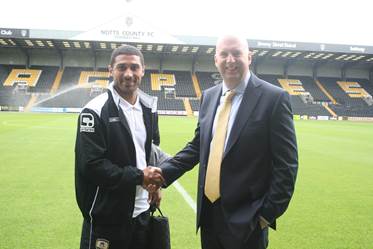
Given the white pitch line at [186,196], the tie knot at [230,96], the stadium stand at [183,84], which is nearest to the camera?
the tie knot at [230,96]

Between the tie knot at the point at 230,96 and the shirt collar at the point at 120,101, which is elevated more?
the tie knot at the point at 230,96

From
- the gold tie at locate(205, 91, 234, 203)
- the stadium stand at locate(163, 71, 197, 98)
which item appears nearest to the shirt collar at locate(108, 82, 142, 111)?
the gold tie at locate(205, 91, 234, 203)

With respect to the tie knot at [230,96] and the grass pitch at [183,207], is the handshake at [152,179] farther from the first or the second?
the grass pitch at [183,207]

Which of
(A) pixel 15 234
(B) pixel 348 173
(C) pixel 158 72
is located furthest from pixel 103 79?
(A) pixel 15 234

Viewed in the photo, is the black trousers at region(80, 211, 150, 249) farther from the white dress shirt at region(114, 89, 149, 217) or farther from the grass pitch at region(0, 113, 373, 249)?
the grass pitch at region(0, 113, 373, 249)

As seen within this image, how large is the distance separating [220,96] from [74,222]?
307cm

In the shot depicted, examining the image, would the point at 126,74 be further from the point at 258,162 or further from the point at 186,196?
the point at 186,196

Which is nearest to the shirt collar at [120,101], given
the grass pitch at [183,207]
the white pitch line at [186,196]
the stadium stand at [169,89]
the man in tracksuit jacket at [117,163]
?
the man in tracksuit jacket at [117,163]

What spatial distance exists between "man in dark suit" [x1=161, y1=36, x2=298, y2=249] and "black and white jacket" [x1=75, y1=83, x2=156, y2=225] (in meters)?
0.56

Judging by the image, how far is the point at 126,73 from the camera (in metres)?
2.73

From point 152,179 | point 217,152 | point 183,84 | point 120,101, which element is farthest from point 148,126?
point 183,84

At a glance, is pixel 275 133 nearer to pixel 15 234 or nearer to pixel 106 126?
pixel 106 126

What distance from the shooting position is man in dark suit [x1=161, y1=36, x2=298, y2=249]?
8.15 feet

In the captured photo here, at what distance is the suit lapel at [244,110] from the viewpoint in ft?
8.30
